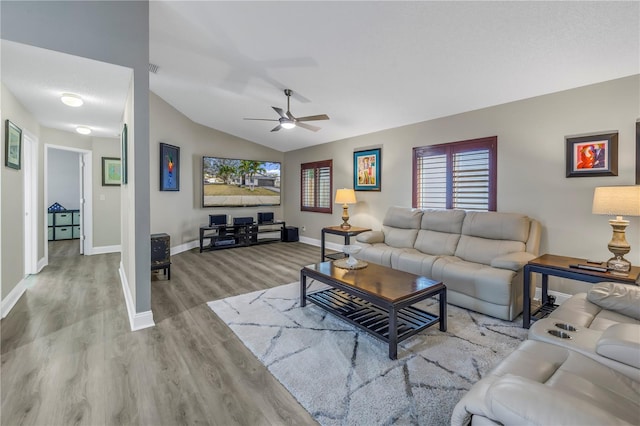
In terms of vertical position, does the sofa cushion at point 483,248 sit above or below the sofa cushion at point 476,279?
above

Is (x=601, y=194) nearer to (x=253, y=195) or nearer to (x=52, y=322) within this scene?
(x=52, y=322)

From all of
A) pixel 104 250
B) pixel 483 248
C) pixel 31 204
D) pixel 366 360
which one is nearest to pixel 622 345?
pixel 366 360

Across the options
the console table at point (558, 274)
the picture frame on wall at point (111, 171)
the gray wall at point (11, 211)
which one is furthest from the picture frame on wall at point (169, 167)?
the console table at point (558, 274)

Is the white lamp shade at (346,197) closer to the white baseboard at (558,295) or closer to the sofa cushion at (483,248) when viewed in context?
the sofa cushion at (483,248)

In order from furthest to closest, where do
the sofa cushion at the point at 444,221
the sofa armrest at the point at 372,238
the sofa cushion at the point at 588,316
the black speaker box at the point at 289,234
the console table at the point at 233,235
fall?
the black speaker box at the point at 289,234
the console table at the point at 233,235
the sofa armrest at the point at 372,238
the sofa cushion at the point at 444,221
the sofa cushion at the point at 588,316

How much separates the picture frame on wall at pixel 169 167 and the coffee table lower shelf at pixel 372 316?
4.15 m

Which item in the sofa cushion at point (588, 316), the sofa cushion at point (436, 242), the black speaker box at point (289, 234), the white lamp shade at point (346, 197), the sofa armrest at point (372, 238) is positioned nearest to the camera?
the sofa cushion at point (588, 316)

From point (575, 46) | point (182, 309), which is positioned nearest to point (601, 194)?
point (575, 46)

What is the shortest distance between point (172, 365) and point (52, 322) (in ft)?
5.45

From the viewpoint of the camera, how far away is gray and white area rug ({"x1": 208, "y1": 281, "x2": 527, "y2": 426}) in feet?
5.88

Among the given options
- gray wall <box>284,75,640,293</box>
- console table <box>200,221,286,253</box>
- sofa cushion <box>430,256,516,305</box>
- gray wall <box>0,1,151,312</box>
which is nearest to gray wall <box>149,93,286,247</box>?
console table <box>200,221,286,253</box>

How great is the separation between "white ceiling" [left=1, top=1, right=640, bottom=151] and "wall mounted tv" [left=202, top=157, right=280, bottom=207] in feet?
8.11

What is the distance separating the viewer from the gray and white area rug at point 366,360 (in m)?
1.79

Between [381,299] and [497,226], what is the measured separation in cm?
221
